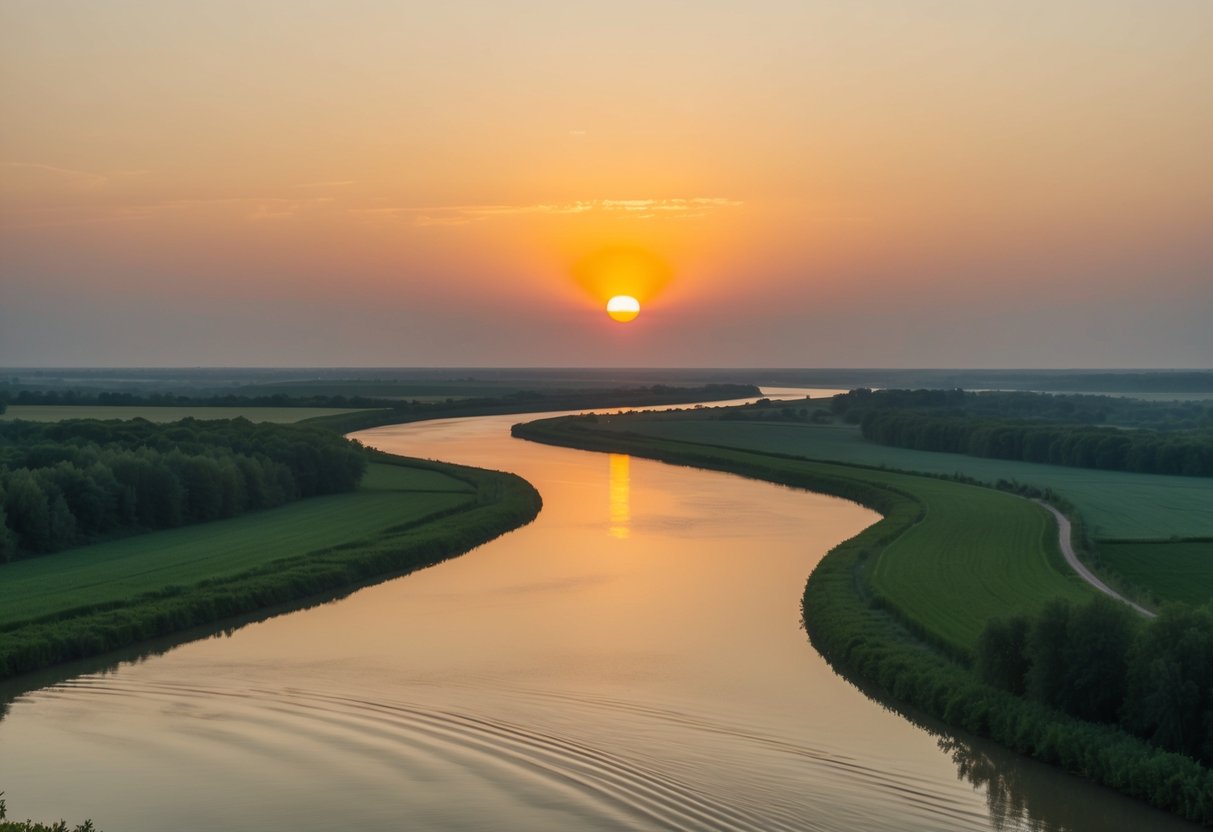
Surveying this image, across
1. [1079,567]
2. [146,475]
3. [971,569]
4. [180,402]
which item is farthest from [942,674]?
[180,402]

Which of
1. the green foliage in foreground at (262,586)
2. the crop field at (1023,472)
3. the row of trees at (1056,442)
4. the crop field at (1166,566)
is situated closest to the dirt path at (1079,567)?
the crop field at (1166,566)

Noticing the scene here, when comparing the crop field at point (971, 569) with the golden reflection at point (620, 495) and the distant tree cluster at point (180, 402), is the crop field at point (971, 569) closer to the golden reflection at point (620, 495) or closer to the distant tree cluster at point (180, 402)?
the golden reflection at point (620, 495)

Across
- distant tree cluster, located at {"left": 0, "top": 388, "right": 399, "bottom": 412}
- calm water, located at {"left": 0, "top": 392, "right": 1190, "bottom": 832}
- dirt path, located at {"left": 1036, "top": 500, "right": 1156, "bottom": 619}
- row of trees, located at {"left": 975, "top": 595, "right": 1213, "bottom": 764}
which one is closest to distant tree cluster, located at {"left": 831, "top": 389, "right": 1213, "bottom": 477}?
dirt path, located at {"left": 1036, "top": 500, "right": 1156, "bottom": 619}

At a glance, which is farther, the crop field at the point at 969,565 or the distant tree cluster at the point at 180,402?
the distant tree cluster at the point at 180,402

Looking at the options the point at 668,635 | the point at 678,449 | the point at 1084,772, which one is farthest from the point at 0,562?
the point at 678,449

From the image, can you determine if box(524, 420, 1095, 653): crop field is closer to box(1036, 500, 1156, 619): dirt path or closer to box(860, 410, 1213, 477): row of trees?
box(1036, 500, 1156, 619): dirt path

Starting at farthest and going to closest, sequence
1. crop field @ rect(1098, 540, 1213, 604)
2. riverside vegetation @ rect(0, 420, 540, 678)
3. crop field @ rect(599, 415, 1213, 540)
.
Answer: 1. crop field @ rect(599, 415, 1213, 540)
2. crop field @ rect(1098, 540, 1213, 604)
3. riverside vegetation @ rect(0, 420, 540, 678)

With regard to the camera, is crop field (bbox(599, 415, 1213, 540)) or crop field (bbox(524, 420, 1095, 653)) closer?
crop field (bbox(524, 420, 1095, 653))

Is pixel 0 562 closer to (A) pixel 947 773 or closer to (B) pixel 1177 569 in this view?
(A) pixel 947 773
